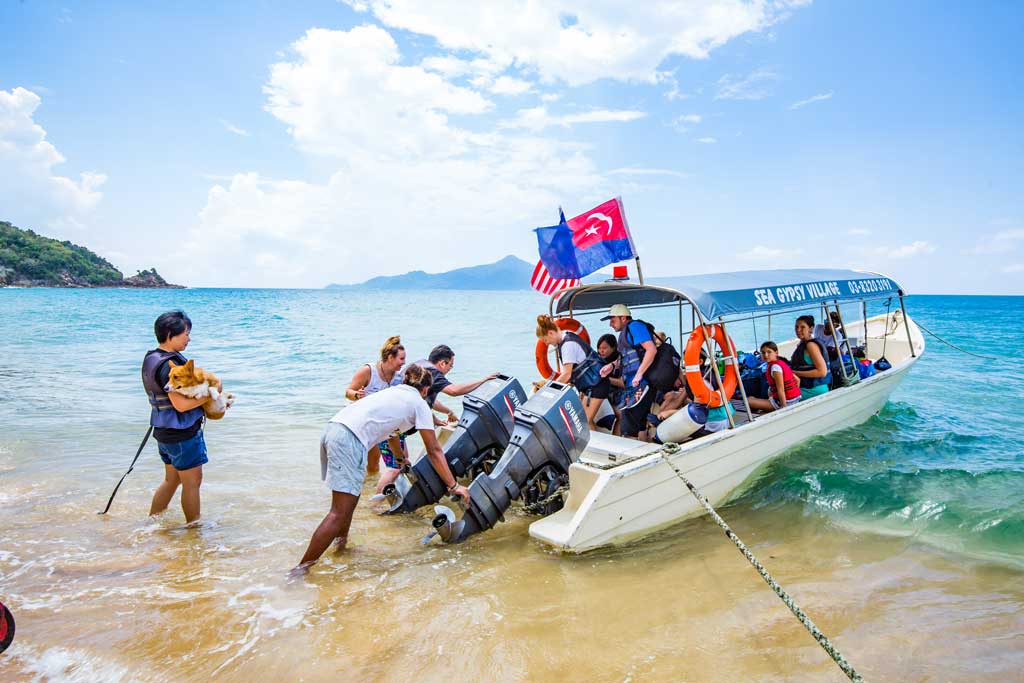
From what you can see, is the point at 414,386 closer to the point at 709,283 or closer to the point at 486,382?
the point at 486,382

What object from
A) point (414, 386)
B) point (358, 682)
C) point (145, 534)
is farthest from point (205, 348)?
point (358, 682)

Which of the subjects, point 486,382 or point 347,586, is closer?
point 347,586

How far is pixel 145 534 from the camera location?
15.6 ft

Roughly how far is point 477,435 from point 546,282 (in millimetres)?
2434

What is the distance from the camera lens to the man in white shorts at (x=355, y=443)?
4.03 metres

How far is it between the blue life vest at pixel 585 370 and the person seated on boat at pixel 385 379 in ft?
6.29

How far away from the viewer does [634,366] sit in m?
6.26

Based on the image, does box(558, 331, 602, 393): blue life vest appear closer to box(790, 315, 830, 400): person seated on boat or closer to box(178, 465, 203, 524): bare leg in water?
box(790, 315, 830, 400): person seated on boat

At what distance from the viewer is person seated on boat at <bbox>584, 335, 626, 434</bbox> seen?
21.3 ft

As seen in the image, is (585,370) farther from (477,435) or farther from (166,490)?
(166,490)

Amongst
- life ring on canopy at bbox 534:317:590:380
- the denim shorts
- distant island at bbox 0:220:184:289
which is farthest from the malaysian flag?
distant island at bbox 0:220:184:289

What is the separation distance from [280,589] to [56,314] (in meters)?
37.6

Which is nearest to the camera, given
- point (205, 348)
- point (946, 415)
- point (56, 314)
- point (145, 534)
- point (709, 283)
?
point (145, 534)

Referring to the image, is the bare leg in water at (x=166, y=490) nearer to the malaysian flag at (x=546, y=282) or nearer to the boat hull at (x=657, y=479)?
the boat hull at (x=657, y=479)
